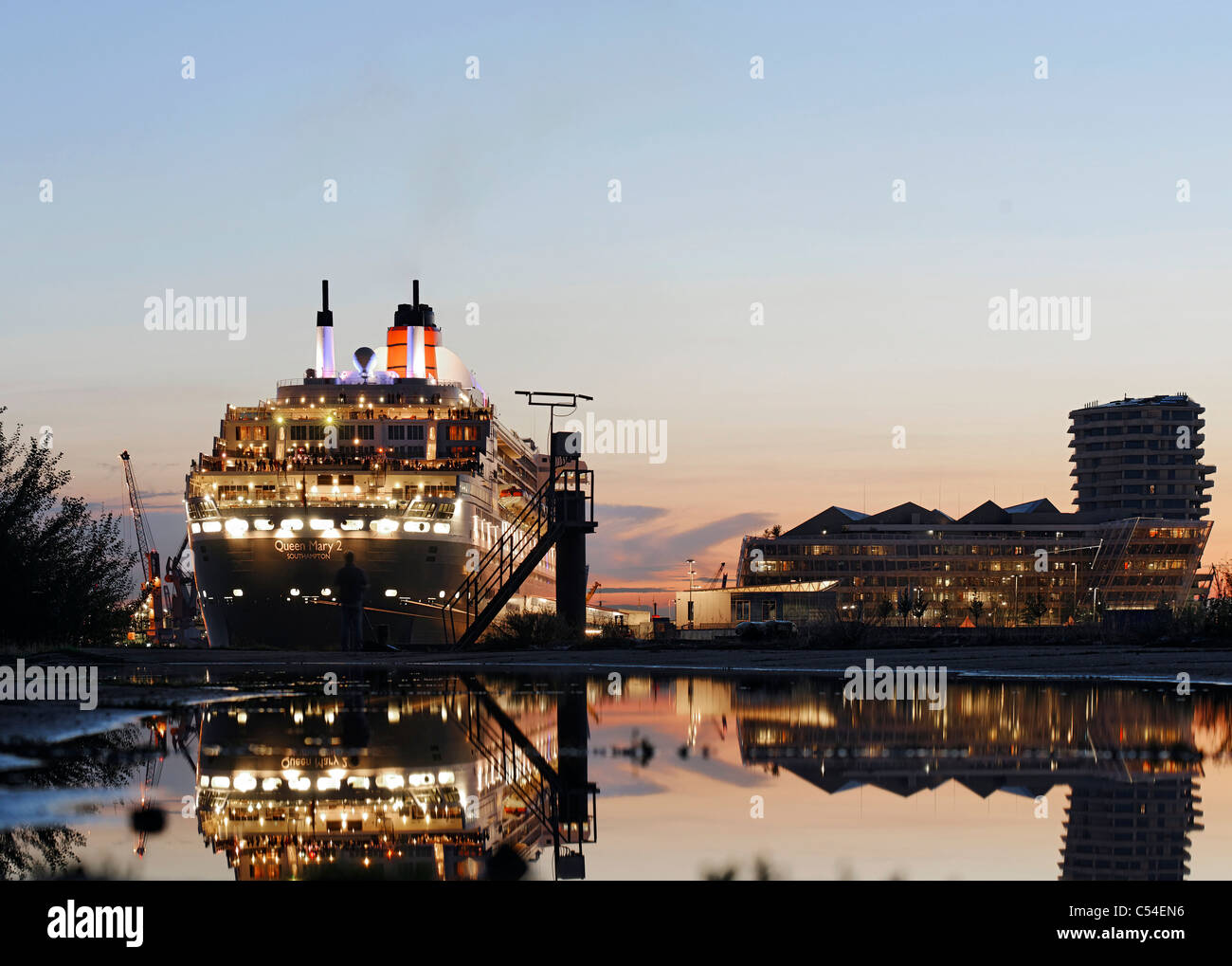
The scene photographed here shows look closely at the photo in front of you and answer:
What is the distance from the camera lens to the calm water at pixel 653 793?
6.06 metres

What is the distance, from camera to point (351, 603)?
37.1 metres

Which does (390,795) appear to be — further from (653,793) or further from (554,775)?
(653,793)

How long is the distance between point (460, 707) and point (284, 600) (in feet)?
185

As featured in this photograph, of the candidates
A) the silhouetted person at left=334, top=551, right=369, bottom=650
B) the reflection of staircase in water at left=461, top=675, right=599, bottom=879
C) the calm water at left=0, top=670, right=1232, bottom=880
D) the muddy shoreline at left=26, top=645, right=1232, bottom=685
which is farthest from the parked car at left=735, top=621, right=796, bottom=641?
the calm water at left=0, top=670, right=1232, bottom=880

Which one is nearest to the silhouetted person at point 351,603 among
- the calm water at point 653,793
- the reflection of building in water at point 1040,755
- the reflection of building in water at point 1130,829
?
the calm water at point 653,793

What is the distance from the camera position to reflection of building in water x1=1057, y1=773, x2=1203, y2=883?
5.80 meters

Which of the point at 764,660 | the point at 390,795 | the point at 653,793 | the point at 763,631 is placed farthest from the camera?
the point at 763,631

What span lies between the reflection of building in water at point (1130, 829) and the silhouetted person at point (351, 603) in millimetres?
28792

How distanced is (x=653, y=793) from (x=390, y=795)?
1.70 m

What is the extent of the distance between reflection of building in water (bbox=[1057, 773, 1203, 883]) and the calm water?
25 mm

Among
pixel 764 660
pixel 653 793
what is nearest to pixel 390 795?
pixel 653 793

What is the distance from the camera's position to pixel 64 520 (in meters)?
33.3

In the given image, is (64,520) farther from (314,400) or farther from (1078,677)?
(314,400)

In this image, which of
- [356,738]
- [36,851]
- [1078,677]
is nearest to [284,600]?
[1078,677]
